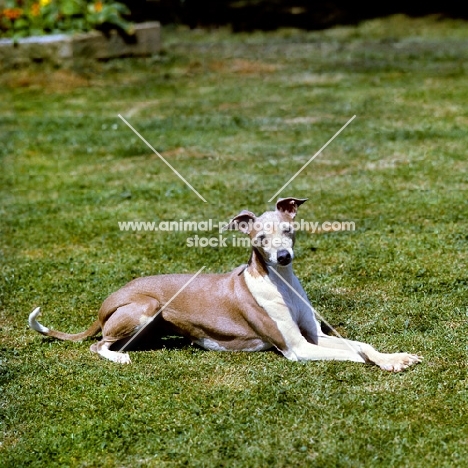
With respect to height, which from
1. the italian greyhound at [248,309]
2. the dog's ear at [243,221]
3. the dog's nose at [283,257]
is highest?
the dog's ear at [243,221]

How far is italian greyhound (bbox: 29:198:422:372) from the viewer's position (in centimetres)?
596

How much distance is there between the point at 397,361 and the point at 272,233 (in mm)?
1256

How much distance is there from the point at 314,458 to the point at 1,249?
548cm

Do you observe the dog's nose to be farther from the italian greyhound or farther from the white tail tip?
the white tail tip

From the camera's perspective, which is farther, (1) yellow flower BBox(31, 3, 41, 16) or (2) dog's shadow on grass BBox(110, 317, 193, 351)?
(1) yellow flower BBox(31, 3, 41, 16)

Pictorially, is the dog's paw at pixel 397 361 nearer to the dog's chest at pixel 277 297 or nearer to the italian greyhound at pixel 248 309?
the italian greyhound at pixel 248 309

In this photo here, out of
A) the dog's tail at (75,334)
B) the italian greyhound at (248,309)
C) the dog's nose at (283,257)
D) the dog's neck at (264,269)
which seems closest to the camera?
the dog's nose at (283,257)

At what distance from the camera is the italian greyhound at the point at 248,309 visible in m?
5.96

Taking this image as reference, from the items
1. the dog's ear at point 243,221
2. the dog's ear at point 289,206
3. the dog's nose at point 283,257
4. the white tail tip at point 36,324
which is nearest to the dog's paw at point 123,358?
the white tail tip at point 36,324

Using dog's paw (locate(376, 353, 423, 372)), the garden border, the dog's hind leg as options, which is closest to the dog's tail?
the dog's hind leg

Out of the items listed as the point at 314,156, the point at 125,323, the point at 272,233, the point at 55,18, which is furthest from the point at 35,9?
the point at 272,233

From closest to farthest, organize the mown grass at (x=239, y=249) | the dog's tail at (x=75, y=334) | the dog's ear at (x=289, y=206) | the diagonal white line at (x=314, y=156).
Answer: the mown grass at (x=239, y=249) → the dog's ear at (x=289, y=206) → the dog's tail at (x=75, y=334) → the diagonal white line at (x=314, y=156)

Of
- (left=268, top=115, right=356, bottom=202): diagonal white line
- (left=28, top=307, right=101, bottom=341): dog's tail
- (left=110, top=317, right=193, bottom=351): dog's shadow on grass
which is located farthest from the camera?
(left=268, top=115, right=356, bottom=202): diagonal white line

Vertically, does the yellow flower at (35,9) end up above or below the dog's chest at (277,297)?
above
